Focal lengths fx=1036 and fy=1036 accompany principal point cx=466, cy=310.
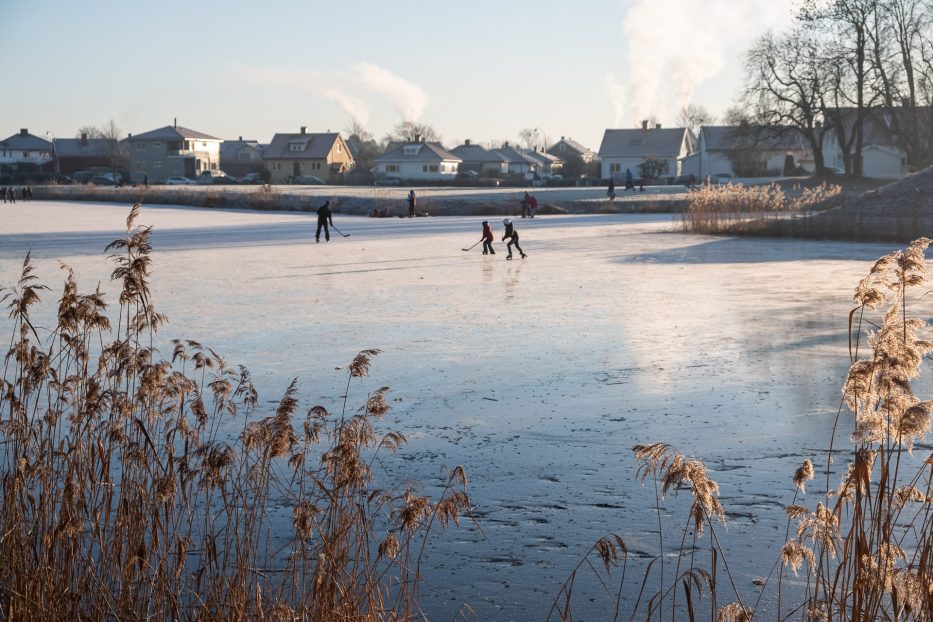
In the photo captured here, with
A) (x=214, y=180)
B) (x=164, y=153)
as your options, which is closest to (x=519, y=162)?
(x=164, y=153)

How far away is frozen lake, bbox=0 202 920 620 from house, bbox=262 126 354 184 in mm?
101301

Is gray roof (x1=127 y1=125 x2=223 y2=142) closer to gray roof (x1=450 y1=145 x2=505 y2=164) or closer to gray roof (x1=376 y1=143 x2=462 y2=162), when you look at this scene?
gray roof (x1=376 y1=143 x2=462 y2=162)

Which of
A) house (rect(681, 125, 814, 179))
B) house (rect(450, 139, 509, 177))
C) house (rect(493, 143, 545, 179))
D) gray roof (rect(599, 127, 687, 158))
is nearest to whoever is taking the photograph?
house (rect(681, 125, 814, 179))

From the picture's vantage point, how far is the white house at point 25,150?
450 ft

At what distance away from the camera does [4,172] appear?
122 meters

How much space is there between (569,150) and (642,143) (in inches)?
2167

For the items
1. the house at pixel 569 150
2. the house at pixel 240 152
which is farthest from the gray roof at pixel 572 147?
the house at pixel 240 152

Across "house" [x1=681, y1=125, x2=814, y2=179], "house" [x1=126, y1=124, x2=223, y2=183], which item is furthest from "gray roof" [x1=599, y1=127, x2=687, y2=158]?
"house" [x1=126, y1=124, x2=223, y2=183]

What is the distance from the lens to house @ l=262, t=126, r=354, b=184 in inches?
4948

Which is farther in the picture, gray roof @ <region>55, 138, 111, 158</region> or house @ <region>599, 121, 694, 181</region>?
gray roof @ <region>55, 138, 111, 158</region>

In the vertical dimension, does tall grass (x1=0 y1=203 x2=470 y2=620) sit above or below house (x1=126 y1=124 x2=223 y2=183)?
below

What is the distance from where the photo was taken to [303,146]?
419 ft

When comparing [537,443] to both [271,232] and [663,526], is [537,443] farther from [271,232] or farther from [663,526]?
[271,232]

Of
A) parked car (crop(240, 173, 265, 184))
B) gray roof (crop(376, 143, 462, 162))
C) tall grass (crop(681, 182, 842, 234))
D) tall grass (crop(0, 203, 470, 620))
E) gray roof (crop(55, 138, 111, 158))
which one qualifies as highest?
gray roof (crop(55, 138, 111, 158))
